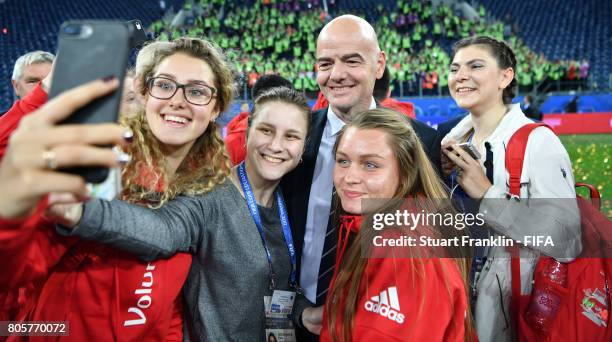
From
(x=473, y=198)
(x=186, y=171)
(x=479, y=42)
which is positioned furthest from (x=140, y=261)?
(x=479, y=42)

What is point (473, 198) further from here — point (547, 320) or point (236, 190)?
point (236, 190)

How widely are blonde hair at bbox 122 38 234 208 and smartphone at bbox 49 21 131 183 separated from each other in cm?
79

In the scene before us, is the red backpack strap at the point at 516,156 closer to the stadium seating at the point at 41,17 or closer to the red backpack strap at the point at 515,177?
the red backpack strap at the point at 515,177

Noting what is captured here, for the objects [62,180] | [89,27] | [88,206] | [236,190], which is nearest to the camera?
[62,180]

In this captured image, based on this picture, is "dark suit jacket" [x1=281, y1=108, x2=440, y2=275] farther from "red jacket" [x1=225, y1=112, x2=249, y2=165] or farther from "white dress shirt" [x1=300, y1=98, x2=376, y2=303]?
"red jacket" [x1=225, y1=112, x2=249, y2=165]

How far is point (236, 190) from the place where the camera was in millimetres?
2029

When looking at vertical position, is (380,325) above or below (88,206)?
below

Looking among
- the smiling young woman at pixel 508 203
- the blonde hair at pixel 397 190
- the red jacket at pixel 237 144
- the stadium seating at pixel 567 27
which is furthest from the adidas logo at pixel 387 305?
the stadium seating at pixel 567 27

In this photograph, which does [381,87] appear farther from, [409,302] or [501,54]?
[409,302]

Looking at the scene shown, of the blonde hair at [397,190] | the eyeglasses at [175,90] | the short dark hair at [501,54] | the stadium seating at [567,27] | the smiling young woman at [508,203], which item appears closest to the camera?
the blonde hair at [397,190]

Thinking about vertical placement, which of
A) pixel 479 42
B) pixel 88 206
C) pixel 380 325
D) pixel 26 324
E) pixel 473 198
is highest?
pixel 479 42

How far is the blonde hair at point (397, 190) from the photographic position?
5.61 ft

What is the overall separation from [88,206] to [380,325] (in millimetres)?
932

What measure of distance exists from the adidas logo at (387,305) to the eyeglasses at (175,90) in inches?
39.2
